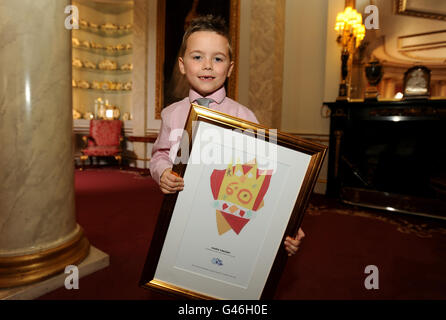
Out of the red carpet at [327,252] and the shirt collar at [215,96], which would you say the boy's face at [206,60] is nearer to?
the shirt collar at [215,96]

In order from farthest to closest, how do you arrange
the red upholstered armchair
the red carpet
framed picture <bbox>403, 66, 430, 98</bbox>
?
the red upholstered armchair
framed picture <bbox>403, 66, 430, 98</bbox>
the red carpet

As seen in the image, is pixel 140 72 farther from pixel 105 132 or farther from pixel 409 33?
pixel 409 33

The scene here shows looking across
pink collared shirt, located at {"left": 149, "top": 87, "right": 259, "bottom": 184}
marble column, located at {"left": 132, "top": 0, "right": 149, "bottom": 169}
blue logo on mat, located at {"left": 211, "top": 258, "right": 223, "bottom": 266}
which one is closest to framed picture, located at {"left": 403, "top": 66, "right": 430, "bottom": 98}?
pink collared shirt, located at {"left": 149, "top": 87, "right": 259, "bottom": 184}

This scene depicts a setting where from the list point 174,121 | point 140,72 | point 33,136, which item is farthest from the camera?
point 140,72

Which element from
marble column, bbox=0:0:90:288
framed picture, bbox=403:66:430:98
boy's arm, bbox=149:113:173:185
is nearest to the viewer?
Answer: boy's arm, bbox=149:113:173:185

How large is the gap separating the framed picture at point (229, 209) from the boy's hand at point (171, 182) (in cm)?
2

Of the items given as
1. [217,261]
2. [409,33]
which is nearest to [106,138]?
[409,33]

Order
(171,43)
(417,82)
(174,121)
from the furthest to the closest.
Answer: (171,43)
(417,82)
(174,121)

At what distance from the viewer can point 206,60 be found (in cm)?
88

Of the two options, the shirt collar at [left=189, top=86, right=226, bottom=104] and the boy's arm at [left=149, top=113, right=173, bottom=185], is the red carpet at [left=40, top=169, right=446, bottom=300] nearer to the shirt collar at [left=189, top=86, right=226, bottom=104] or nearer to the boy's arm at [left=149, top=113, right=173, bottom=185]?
the boy's arm at [left=149, top=113, right=173, bottom=185]

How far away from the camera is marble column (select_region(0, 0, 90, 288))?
1.38 m

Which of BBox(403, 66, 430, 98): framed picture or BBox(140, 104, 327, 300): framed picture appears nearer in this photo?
BBox(140, 104, 327, 300): framed picture

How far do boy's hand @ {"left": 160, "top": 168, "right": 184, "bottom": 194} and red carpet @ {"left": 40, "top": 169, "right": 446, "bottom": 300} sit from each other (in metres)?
1.02

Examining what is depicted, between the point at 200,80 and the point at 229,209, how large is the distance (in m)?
0.43
